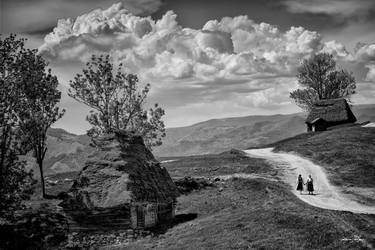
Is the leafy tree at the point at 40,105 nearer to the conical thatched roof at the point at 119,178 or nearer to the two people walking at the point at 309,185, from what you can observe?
the conical thatched roof at the point at 119,178

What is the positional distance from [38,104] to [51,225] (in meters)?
15.2

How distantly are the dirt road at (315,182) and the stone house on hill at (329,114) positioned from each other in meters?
26.7

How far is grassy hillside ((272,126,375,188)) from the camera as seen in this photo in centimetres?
4503

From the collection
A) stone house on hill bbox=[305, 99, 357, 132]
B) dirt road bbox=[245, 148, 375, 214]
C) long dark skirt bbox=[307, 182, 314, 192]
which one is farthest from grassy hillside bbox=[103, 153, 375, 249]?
stone house on hill bbox=[305, 99, 357, 132]

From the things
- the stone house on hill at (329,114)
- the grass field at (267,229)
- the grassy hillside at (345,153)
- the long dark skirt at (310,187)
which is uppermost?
the stone house on hill at (329,114)

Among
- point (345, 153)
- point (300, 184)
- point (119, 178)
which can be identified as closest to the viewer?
point (119, 178)

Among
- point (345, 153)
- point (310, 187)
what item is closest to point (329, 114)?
point (345, 153)

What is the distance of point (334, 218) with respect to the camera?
27.6 metres

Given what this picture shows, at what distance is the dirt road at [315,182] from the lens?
35.2 meters

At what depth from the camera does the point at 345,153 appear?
54.3 m

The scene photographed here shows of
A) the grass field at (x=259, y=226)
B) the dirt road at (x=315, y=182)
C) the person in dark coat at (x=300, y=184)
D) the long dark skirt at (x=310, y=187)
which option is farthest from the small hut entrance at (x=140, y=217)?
the person in dark coat at (x=300, y=184)

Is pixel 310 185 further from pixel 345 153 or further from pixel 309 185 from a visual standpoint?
pixel 345 153

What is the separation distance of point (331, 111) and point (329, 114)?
83 centimetres

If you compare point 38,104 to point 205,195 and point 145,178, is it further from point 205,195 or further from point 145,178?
point 205,195
